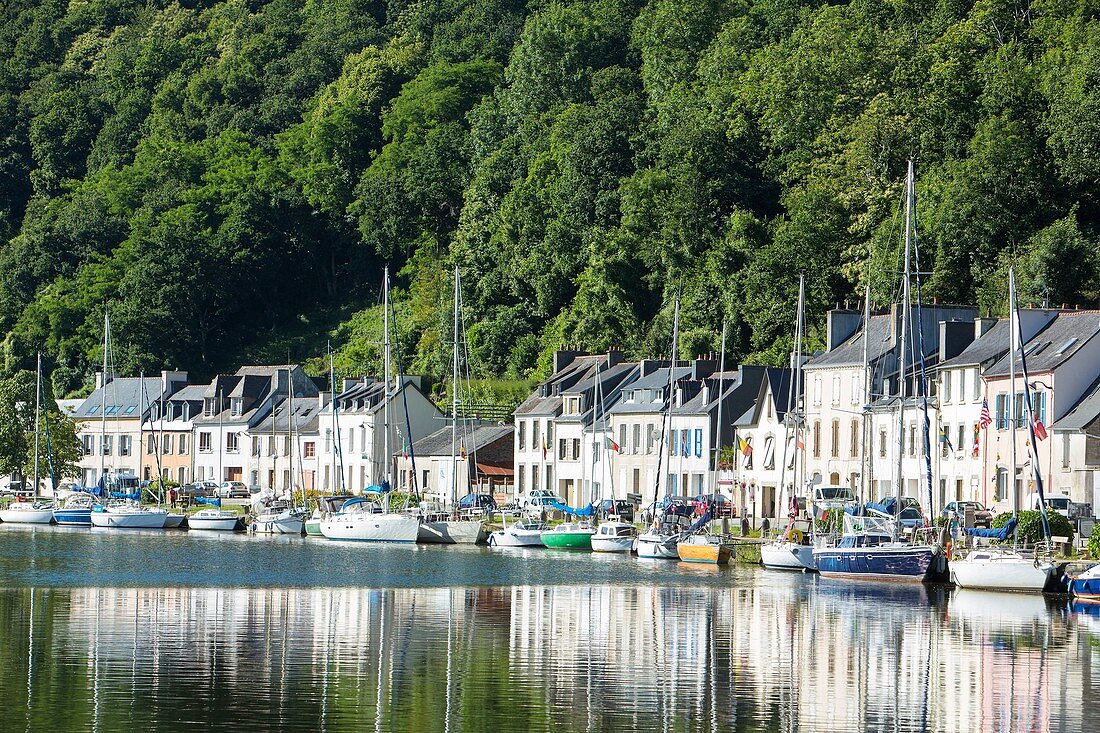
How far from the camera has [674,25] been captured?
136 m

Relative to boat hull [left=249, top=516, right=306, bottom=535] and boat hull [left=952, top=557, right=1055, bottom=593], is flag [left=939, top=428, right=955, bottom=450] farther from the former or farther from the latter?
boat hull [left=249, top=516, right=306, bottom=535]

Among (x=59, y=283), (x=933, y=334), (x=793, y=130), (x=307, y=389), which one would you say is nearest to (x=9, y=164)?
(x=59, y=283)

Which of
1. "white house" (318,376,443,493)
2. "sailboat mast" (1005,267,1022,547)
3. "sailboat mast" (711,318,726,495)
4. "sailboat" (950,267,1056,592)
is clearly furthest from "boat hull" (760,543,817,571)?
"white house" (318,376,443,493)

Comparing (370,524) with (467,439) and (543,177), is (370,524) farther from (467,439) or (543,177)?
(543,177)

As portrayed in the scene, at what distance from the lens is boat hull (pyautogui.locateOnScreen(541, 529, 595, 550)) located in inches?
3007

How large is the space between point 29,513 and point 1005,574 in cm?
6576

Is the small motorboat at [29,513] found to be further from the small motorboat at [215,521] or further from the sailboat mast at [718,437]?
the sailboat mast at [718,437]

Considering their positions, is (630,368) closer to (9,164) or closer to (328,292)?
(328,292)

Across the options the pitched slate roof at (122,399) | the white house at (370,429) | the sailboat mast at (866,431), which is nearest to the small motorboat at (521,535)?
the sailboat mast at (866,431)

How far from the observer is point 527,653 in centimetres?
3822

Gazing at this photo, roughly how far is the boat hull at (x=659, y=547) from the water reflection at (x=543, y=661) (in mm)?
15825

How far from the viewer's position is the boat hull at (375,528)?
81875mm

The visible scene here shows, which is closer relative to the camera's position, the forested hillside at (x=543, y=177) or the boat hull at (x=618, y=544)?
the boat hull at (x=618, y=544)

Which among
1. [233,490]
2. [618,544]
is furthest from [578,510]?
[233,490]
